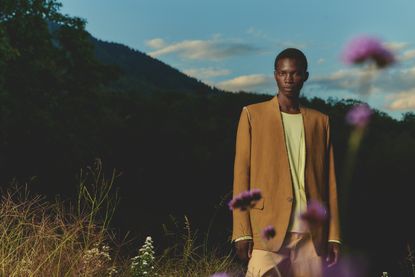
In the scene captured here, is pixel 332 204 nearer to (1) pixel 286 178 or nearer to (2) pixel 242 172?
(1) pixel 286 178

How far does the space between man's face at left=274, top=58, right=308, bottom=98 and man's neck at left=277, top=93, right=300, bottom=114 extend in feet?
0.11

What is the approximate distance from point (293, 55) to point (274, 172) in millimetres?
656

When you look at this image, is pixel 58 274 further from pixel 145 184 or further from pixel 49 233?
pixel 145 184

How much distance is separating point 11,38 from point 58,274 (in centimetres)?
1593

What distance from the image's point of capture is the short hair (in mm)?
3633

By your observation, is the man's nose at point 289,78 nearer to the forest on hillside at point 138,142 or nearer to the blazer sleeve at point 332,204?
the blazer sleeve at point 332,204

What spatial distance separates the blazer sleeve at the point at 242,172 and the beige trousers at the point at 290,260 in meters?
0.14

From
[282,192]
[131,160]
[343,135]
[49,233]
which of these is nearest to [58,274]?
[49,233]

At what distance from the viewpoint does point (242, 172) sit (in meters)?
3.60

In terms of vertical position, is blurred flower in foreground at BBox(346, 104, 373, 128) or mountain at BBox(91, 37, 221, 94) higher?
mountain at BBox(91, 37, 221, 94)

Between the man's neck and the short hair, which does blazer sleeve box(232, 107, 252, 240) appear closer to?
the man's neck

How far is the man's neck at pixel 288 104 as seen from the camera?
370cm

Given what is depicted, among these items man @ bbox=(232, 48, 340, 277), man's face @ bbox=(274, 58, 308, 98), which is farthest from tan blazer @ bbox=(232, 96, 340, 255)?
man's face @ bbox=(274, 58, 308, 98)

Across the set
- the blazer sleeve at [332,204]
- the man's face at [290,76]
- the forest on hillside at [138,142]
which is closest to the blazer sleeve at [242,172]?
the man's face at [290,76]
